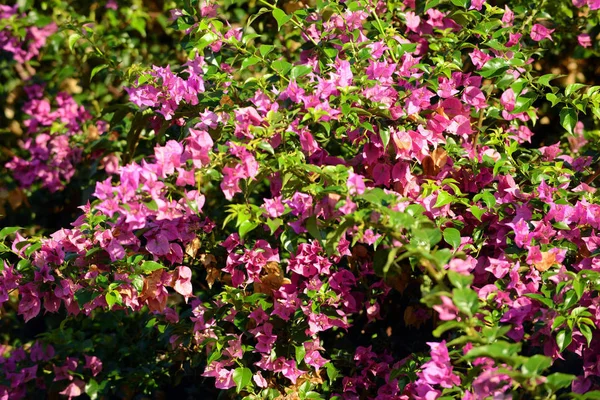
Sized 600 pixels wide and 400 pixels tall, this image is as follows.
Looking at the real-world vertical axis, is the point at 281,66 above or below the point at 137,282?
above

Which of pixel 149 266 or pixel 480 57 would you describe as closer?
pixel 149 266

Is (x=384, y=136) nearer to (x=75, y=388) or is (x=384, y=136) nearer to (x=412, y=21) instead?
(x=412, y=21)

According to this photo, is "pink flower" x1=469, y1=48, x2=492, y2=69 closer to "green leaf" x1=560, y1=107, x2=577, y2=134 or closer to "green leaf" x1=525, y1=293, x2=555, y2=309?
"green leaf" x1=560, y1=107, x2=577, y2=134

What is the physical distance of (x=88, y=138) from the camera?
11.3 feet

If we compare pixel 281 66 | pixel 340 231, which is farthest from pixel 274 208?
pixel 281 66

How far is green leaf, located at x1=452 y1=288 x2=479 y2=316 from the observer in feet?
4.45

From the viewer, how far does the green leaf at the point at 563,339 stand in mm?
1700

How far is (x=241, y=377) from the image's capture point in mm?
1939

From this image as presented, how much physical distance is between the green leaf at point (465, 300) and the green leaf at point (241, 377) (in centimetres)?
73

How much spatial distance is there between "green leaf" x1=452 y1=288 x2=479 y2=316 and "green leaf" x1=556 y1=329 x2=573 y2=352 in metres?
0.42

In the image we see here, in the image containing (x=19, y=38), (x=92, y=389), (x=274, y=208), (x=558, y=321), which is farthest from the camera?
(x=19, y=38)

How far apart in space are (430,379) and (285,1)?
5.88 ft

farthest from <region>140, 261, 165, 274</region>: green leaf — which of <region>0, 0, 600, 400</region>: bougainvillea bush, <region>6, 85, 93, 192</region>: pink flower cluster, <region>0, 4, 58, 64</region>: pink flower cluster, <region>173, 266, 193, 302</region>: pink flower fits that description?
<region>0, 4, 58, 64</region>: pink flower cluster

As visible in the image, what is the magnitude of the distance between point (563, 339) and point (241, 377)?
2.42ft
